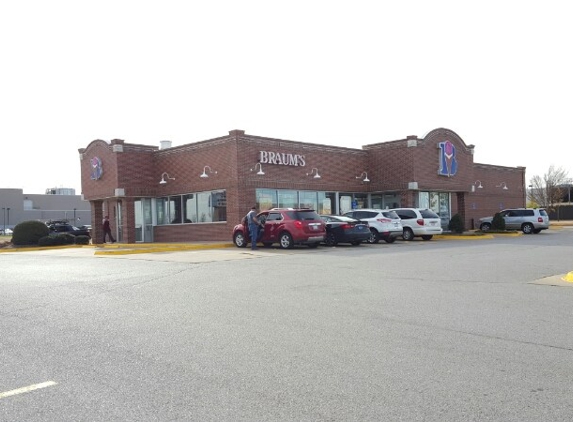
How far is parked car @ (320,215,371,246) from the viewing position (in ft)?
76.4

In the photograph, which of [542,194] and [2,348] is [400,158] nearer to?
[2,348]

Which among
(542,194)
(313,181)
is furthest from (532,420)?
(542,194)

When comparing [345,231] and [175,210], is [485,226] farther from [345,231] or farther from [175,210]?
[175,210]

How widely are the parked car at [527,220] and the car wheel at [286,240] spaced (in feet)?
58.6

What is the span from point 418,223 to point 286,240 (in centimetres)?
822

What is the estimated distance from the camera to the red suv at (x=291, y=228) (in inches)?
859

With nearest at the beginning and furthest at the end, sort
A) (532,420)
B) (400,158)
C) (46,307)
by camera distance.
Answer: (532,420), (46,307), (400,158)

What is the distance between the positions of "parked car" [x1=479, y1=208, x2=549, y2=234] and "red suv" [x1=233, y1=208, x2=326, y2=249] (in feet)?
56.4

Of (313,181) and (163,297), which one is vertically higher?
(313,181)

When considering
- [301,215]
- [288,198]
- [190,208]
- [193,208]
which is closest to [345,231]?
[301,215]

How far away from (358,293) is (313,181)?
20.8 m

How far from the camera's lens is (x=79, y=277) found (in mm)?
13477

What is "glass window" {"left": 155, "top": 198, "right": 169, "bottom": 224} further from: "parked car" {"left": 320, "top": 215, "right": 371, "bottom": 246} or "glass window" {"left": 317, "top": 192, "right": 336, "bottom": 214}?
"parked car" {"left": 320, "top": 215, "right": 371, "bottom": 246}

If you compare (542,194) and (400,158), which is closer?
(400,158)
